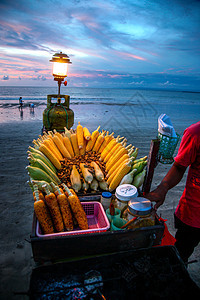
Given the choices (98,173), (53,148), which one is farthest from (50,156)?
(98,173)

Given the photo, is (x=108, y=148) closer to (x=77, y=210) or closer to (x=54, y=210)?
(x=77, y=210)

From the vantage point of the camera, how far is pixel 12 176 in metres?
6.33

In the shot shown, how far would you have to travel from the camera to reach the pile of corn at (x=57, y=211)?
193 cm

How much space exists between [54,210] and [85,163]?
1.32 m

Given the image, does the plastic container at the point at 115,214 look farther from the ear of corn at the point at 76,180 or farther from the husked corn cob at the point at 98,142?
the husked corn cob at the point at 98,142

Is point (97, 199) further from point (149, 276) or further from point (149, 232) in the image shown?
point (149, 276)

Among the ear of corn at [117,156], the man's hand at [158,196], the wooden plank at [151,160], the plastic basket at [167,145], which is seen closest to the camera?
the man's hand at [158,196]

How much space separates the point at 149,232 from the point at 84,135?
7.79 feet

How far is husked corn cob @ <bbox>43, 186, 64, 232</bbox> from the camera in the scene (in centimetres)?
195

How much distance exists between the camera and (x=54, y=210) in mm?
1967

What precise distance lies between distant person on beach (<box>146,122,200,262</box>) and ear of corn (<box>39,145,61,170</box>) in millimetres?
1538

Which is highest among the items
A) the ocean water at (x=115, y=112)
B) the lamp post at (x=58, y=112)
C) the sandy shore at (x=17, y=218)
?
the lamp post at (x=58, y=112)

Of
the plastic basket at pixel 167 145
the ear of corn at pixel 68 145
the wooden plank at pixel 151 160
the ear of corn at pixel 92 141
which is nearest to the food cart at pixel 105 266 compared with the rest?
the wooden plank at pixel 151 160

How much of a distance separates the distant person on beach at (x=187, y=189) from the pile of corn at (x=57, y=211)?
0.88 m
